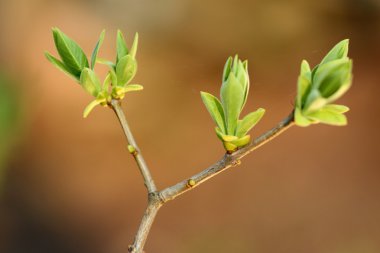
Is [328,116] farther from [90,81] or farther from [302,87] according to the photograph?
[90,81]

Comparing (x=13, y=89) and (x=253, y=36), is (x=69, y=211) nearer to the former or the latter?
(x=13, y=89)

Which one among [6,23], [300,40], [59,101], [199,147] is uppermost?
[6,23]

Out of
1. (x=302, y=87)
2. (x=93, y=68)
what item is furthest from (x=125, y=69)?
(x=302, y=87)

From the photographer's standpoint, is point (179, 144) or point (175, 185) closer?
point (175, 185)

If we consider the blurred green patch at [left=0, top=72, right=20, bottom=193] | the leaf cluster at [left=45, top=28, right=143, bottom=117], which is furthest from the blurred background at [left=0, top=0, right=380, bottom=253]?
the leaf cluster at [left=45, top=28, right=143, bottom=117]

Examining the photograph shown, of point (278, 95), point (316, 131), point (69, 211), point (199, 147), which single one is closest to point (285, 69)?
point (278, 95)

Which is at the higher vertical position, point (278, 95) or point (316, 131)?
point (278, 95)

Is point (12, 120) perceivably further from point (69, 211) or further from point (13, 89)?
point (69, 211)
